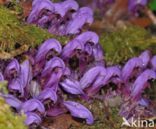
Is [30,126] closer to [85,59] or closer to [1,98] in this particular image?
[1,98]

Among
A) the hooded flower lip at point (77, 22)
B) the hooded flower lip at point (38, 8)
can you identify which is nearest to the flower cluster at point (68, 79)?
the hooded flower lip at point (77, 22)

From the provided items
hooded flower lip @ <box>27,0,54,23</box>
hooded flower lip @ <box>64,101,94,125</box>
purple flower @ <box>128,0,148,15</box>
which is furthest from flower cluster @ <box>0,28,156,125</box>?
purple flower @ <box>128,0,148,15</box>

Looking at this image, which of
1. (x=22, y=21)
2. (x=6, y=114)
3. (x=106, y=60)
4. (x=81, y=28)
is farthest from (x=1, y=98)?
(x=106, y=60)

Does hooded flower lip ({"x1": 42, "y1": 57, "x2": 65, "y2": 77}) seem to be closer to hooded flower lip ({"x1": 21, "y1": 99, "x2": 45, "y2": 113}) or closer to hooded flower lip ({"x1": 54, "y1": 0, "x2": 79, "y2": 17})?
hooded flower lip ({"x1": 21, "y1": 99, "x2": 45, "y2": 113})

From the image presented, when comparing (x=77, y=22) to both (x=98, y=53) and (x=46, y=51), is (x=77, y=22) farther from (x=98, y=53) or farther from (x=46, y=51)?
(x=46, y=51)

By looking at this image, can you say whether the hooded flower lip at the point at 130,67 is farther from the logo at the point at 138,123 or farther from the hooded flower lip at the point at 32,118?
the hooded flower lip at the point at 32,118

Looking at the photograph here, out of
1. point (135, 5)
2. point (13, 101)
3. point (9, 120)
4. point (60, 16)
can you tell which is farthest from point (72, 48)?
point (135, 5)
